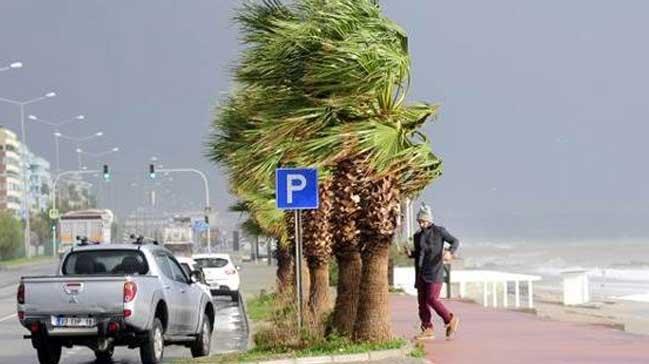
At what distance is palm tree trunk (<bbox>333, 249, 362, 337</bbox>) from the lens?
1827 cm

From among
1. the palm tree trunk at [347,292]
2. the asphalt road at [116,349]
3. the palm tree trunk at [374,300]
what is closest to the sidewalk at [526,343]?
the palm tree trunk at [374,300]

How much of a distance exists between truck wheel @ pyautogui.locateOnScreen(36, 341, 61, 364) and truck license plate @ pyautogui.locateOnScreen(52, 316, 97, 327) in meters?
0.54

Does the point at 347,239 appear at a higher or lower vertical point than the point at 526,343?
higher

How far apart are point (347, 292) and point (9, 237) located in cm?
8910

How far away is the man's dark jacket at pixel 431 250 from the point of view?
18.9m

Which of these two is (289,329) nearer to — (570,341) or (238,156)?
(238,156)

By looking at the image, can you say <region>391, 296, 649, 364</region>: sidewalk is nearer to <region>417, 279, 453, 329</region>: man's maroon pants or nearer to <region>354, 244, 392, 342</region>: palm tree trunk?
<region>417, 279, 453, 329</region>: man's maroon pants

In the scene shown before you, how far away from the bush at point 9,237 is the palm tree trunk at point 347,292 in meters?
86.0

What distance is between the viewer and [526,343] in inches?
738

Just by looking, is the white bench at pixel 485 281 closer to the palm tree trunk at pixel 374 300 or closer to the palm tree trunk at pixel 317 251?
the palm tree trunk at pixel 317 251

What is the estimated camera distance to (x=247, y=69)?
60.5 ft

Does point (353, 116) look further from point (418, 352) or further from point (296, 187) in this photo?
point (418, 352)

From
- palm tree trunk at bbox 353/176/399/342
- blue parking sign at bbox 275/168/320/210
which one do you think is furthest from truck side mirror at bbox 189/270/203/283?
palm tree trunk at bbox 353/176/399/342

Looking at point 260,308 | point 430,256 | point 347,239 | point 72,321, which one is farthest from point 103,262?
point 260,308
